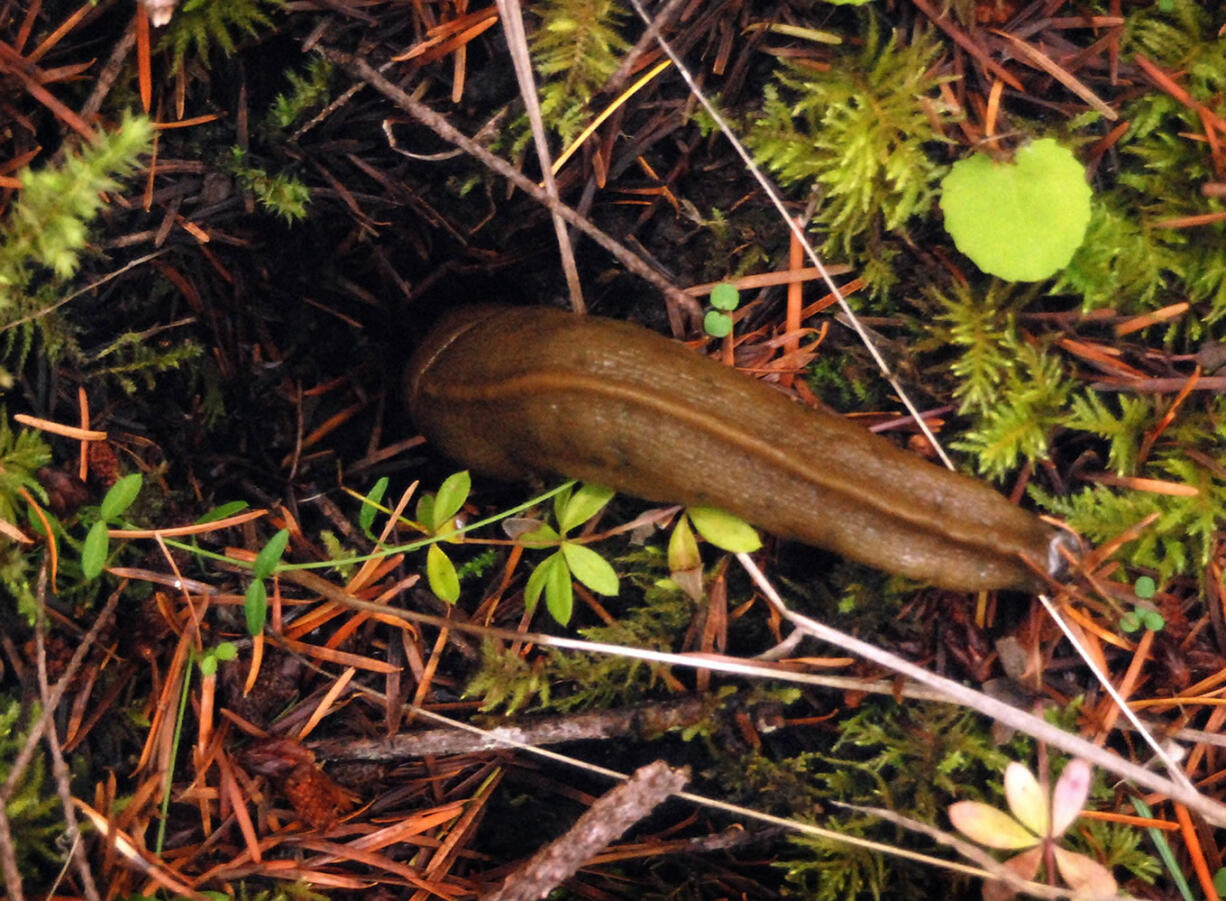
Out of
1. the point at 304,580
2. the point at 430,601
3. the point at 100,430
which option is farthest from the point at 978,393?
the point at 100,430

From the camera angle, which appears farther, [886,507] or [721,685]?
[721,685]

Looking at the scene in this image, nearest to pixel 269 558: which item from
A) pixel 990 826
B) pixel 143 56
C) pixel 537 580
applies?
pixel 537 580

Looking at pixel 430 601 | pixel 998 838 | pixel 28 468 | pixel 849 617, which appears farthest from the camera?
pixel 430 601

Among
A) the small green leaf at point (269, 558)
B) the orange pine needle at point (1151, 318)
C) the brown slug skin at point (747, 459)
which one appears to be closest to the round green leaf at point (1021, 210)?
the orange pine needle at point (1151, 318)

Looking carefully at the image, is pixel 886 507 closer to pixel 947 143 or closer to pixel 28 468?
pixel 947 143

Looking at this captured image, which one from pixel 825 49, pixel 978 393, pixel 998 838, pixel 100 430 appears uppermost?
pixel 825 49

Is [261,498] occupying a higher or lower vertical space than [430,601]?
higher

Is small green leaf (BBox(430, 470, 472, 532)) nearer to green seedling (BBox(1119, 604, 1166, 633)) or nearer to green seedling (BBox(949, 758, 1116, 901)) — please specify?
green seedling (BBox(949, 758, 1116, 901))

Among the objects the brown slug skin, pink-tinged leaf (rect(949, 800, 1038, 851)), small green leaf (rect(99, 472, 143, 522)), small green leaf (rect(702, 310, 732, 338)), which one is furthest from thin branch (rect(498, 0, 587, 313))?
pink-tinged leaf (rect(949, 800, 1038, 851))
